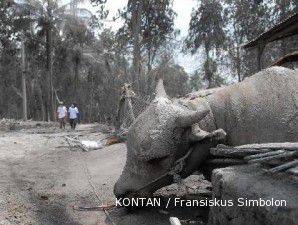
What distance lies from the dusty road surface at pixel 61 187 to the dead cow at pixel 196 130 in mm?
524

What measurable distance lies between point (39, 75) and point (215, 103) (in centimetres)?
4149

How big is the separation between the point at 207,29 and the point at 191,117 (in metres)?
27.1

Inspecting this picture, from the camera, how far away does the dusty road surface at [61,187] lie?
21.8 feet

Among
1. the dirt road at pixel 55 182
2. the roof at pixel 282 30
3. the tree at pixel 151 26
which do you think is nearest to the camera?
the dirt road at pixel 55 182

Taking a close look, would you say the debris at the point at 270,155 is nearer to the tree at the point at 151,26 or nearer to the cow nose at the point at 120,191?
the cow nose at the point at 120,191

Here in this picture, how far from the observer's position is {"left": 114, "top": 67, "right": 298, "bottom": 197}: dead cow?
6.23 meters

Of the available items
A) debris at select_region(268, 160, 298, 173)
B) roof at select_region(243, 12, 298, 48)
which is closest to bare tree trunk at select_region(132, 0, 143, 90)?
roof at select_region(243, 12, 298, 48)

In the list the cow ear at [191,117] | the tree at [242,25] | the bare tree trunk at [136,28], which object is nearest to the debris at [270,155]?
the cow ear at [191,117]

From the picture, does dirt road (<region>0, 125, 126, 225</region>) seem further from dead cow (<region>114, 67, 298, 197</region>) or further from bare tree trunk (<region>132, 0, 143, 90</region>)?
bare tree trunk (<region>132, 0, 143, 90</region>)

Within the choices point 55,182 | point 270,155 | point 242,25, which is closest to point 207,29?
point 242,25

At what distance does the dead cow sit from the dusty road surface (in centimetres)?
52

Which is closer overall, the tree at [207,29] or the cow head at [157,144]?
the cow head at [157,144]

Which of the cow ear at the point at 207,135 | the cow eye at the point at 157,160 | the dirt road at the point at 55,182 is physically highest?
the cow ear at the point at 207,135

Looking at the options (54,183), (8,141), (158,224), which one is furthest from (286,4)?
(158,224)
